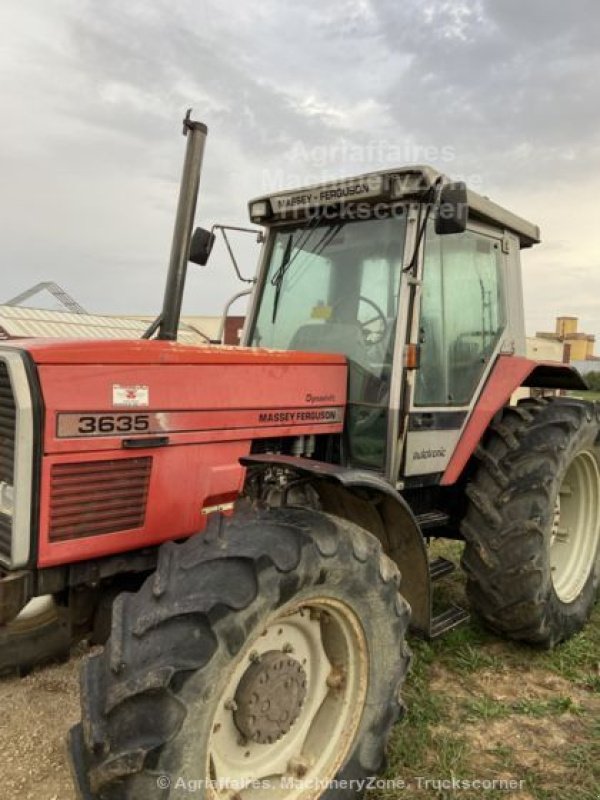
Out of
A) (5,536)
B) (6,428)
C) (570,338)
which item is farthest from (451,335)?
(570,338)

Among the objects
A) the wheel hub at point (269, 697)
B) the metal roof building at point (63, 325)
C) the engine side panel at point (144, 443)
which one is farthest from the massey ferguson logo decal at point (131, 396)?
the metal roof building at point (63, 325)

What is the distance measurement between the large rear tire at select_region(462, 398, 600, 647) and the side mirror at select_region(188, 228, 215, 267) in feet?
6.24

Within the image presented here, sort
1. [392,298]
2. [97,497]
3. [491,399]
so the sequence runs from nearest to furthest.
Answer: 1. [97,497]
2. [392,298]
3. [491,399]

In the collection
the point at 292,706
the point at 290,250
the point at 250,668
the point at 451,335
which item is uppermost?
the point at 290,250

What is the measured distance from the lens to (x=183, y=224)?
9.25ft

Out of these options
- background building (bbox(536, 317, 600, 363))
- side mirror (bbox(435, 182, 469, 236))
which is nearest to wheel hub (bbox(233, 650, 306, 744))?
side mirror (bbox(435, 182, 469, 236))

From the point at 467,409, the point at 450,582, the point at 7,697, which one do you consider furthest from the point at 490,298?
the point at 7,697

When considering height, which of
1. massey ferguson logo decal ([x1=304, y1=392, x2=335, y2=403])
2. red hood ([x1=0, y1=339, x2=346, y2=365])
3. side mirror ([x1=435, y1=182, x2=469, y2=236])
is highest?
side mirror ([x1=435, y1=182, x2=469, y2=236])

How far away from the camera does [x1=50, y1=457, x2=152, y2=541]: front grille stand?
2.25m

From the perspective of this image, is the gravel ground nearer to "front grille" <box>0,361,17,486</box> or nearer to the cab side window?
"front grille" <box>0,361,17,486</box>

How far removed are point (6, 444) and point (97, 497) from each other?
1.15 feet

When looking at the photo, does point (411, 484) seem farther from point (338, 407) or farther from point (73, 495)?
point (73, 495)

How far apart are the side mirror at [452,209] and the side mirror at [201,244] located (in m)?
1.32

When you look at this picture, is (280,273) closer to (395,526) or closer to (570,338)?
(395,526)
